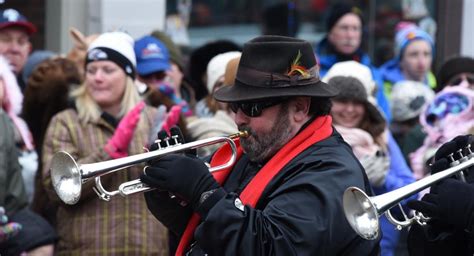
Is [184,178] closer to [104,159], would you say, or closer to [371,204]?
[371,204]

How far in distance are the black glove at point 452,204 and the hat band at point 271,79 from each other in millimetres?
712

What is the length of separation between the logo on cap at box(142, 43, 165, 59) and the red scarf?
9.74 ft

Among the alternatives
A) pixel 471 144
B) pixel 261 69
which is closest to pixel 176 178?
pixel 261 69

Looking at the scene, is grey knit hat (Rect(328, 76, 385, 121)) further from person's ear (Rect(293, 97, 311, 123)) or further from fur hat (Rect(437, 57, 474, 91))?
person's ear (Rect(293, 97, 311, 123))

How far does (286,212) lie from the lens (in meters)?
3.79

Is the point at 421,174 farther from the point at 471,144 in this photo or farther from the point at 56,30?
the point at 56,30

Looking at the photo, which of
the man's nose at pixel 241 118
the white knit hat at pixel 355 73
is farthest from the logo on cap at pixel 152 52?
the man's nose at pixel 241 118

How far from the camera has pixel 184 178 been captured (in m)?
3.83

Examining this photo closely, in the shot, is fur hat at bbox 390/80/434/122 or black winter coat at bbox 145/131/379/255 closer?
black winter coat at bbox 145/131/379/255

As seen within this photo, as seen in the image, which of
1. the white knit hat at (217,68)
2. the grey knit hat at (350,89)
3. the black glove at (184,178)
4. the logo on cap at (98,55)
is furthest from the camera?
the white knit hat at (217,68)

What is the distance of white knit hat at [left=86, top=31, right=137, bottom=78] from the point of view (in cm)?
604

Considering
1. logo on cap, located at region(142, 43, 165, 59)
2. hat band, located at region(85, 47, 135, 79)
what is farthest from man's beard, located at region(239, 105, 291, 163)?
logo on cap, located at region(142, 43, 165, 59)

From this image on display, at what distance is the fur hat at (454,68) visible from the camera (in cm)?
706

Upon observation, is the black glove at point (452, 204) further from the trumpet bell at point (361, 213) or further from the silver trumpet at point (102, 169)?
the silver trumpet at point (102, 169)
